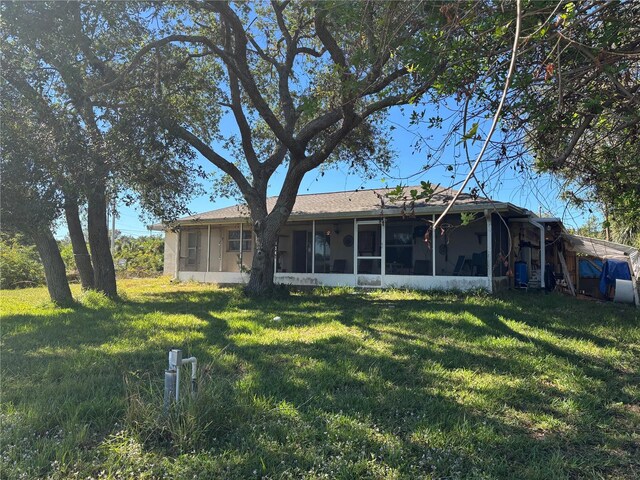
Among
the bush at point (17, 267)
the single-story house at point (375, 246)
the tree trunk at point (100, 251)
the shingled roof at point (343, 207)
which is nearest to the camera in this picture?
the tree trunk at point (100, 251)

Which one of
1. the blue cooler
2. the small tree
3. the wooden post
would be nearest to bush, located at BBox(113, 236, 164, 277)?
the small tree

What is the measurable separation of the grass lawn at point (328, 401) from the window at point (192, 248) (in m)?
11.5

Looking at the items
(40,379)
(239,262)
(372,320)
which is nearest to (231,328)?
(372,320)

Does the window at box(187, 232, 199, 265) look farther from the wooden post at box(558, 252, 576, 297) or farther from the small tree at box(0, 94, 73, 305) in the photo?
the wooden post at box(558, 252, 576, 297)

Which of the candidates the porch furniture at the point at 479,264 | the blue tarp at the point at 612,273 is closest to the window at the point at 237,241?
the porch furniture at the point at 479,264

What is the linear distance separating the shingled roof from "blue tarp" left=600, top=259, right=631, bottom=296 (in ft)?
10.4

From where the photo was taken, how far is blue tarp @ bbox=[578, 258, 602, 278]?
44.1 feet

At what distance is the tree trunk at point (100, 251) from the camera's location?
1049 centimetres

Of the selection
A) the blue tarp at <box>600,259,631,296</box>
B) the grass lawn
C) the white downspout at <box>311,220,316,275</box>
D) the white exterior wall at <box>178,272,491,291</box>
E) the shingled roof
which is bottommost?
the grass lawn

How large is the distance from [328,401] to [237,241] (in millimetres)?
14667

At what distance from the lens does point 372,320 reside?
24.9 ft

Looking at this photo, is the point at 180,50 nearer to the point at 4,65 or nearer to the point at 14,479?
the point at 4,65

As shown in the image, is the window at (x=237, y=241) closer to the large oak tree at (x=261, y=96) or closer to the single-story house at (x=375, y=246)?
the single-story house at (x=375, y=246)

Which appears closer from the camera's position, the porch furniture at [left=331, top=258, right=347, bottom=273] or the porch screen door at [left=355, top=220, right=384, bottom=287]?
the porch screen door at [left=355, top=220, right=384, bottom=287]
